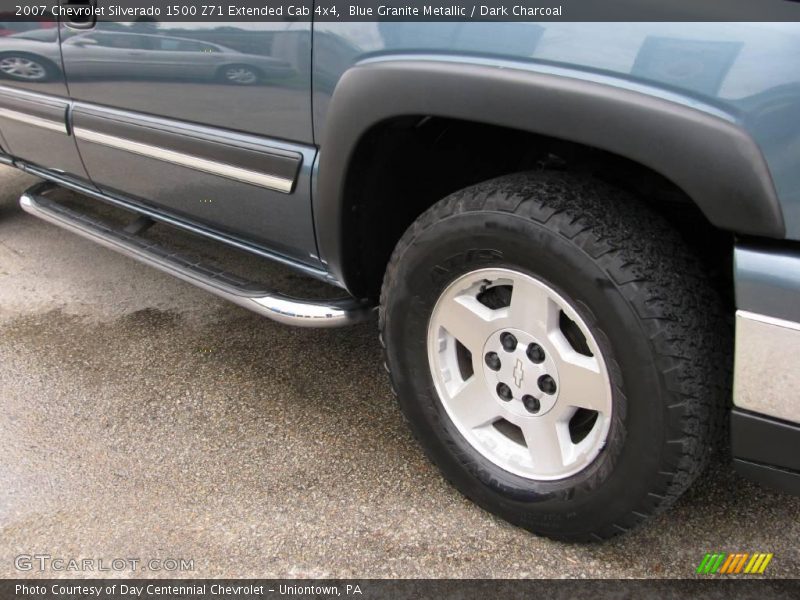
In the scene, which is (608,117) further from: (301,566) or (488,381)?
(301,566)

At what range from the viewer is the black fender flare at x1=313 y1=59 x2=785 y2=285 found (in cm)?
122

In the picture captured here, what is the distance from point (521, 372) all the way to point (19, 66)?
2487 mm

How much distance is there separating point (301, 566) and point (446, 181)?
3.65 feet

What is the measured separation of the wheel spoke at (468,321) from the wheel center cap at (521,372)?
0.02m

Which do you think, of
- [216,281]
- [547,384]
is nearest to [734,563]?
[547,384]

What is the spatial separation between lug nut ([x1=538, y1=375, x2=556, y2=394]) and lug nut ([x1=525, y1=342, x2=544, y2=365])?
0.14ft

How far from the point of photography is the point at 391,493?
199 centimetres

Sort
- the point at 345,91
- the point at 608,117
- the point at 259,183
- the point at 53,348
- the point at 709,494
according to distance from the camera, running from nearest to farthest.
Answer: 1. the point at 608,117
2. the point at 345,91
3. the point at 709,494
4. the point at 259,183
5. the point at 53,348

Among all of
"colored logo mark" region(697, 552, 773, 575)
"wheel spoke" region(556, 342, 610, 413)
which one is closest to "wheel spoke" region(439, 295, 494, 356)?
"wheel spoke" region(556, 342, 610, 413)

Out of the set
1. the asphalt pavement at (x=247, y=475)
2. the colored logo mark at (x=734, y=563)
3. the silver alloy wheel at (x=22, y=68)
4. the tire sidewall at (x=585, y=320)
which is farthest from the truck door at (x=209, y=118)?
the colored logo mark at (x=734, y=563)

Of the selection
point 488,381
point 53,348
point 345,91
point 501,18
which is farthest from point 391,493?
point 53,348

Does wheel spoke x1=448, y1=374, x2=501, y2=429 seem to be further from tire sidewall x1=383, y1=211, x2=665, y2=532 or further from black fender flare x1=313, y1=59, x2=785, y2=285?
black fender flare x1=313, y1=59, x2=785, y2=285

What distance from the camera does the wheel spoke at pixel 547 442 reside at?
1.70 meters

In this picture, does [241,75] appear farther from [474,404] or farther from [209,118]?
[474,404]
